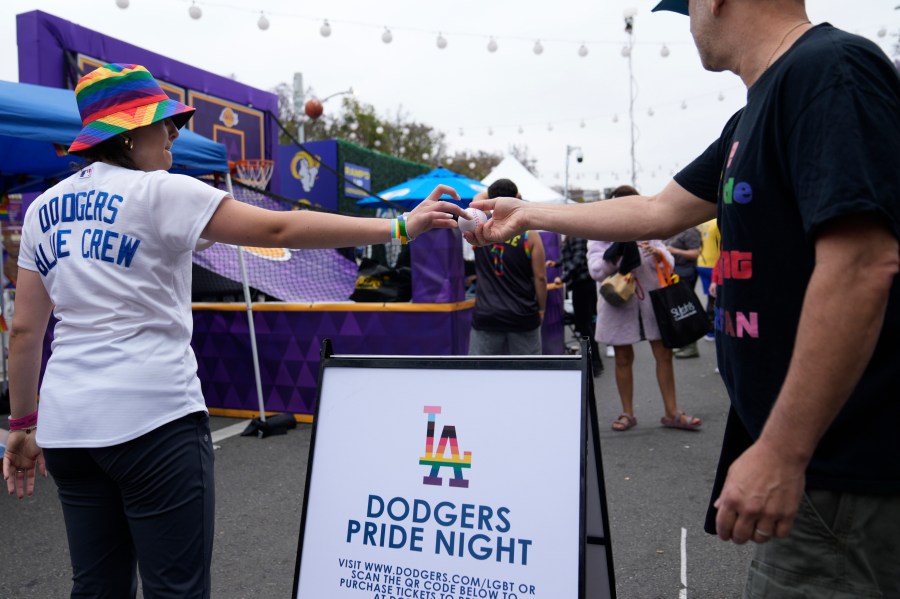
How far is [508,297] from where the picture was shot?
5355 millimetres

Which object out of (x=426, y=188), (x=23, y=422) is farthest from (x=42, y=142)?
(x=426, y=188)

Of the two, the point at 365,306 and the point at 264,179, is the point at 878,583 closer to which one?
the point at 365,306

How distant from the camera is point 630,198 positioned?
2.07 m

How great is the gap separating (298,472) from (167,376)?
3.16 meters

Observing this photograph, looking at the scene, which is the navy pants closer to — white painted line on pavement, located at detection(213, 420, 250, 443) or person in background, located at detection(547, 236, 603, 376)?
white painted line on pavement, located at detection(213, 420, 250, 443)

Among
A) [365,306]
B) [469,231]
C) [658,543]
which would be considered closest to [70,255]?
[469,231]

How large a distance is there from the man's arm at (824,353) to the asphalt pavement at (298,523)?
205cm

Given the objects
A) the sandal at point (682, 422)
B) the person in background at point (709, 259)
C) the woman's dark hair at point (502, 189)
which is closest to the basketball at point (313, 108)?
the person in background at point (709, 259)

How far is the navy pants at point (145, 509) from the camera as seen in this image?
5.75 ft

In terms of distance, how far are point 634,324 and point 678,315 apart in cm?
44

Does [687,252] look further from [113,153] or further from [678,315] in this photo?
[113,153]

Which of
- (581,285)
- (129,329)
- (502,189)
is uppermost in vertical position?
(502,189)

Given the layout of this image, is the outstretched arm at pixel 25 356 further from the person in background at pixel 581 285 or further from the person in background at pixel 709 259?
the person in background at pixel 709 259

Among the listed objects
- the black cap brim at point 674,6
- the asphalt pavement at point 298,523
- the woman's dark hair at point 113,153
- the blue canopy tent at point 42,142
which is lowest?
the asphalt pavement at point 298,523
